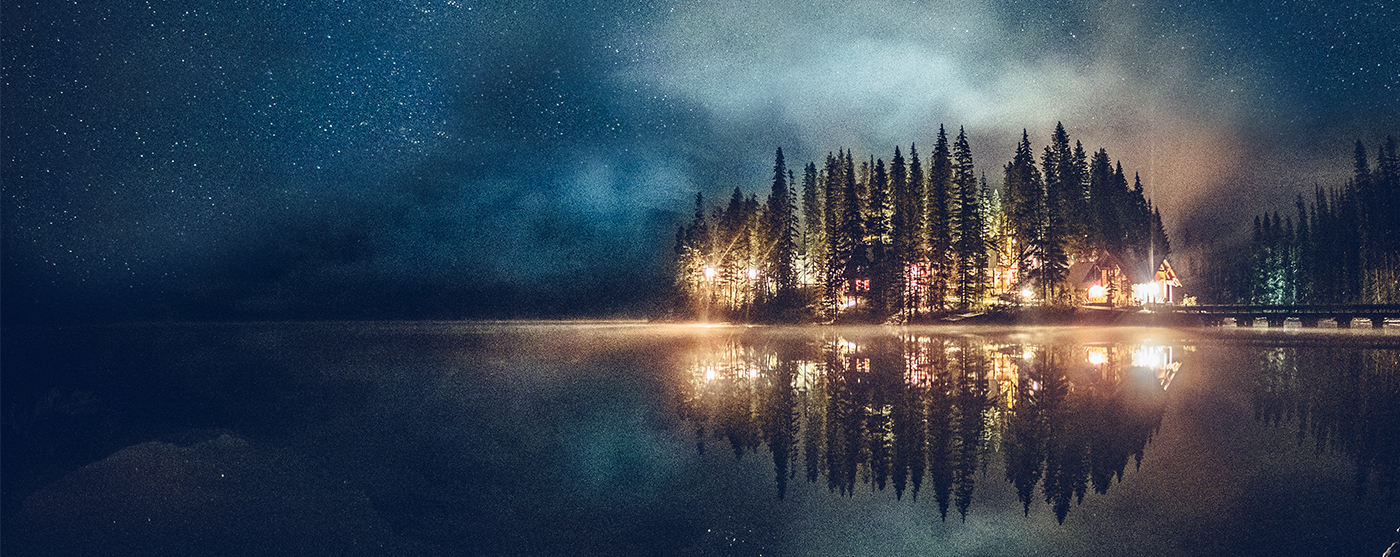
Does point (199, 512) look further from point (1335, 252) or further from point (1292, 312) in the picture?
point (1335, 252)

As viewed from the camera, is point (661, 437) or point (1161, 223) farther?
point (1161, 223)

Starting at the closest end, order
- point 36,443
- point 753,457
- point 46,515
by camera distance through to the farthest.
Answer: point 46,515 → point 753,457 → point 36,443

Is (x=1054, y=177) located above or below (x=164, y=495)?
above

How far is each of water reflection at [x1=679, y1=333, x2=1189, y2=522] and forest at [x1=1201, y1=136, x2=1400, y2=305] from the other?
284 feet

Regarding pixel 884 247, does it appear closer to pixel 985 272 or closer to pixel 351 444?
pixel 985 272

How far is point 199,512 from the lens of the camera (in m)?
9.41

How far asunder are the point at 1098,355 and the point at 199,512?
33.4 metres

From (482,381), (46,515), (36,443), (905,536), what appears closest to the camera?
(905,536)

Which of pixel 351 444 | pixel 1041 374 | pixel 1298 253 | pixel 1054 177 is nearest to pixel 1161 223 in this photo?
pixel 1298 253

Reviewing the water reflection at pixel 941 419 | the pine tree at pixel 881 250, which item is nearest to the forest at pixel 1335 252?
the pine tree at pixel 881 250

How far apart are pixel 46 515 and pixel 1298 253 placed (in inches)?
5919

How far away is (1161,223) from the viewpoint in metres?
105

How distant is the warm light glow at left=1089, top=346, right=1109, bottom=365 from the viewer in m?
25.5

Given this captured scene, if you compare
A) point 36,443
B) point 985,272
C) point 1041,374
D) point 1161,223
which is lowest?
point 36,443
